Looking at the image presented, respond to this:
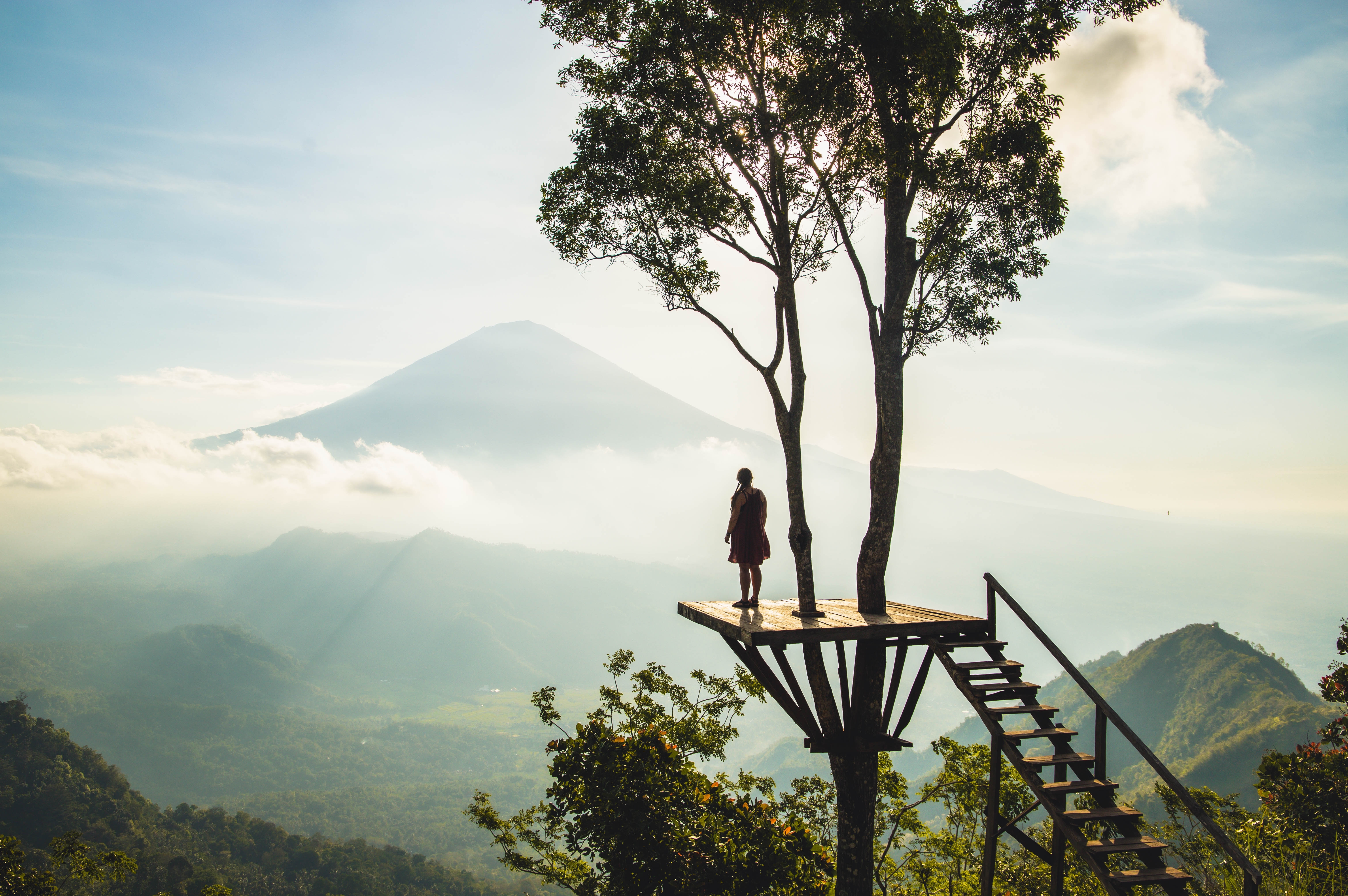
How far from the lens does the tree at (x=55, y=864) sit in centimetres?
1834

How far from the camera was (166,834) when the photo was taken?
67.1 metres

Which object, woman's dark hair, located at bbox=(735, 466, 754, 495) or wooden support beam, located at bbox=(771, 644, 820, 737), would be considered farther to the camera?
woman's dark hair, located at bbox=(735, 466, 754, 495)

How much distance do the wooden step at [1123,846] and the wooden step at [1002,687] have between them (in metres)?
1.41

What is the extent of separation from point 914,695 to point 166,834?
3419 inches

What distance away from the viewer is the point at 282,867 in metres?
70.8

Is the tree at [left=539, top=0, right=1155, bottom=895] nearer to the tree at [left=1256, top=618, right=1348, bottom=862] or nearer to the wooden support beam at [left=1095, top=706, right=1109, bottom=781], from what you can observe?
the wooden support beam at [left=1095, top=706, right=1109, bottom=781]

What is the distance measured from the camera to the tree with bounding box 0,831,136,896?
1834 cm

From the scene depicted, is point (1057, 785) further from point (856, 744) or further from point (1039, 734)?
point (856, 744)

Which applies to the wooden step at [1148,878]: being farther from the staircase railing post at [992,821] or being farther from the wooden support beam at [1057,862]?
the wooden support beam at [1057,862]

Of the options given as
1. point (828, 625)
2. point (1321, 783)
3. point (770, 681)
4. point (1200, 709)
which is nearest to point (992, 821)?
point (828, 625)

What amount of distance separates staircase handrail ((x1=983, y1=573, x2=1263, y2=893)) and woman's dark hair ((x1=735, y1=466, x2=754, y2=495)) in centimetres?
293

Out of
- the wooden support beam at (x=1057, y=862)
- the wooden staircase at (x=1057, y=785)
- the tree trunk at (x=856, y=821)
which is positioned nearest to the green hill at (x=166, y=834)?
the tree trunk at (x=856, y=821)

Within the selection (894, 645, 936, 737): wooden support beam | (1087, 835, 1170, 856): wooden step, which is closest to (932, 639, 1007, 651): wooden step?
(894, 645, 936, 737): wooden support beam

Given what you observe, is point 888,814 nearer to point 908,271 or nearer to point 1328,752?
point 1328,752
